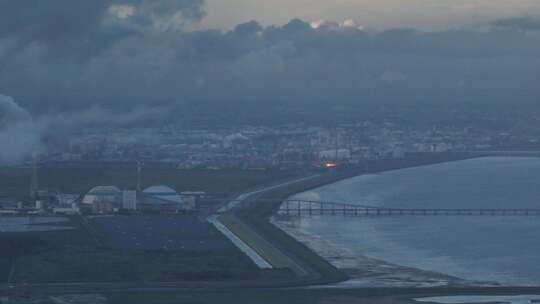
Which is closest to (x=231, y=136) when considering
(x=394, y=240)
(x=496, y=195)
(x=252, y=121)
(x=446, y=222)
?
(x=252, y=121)

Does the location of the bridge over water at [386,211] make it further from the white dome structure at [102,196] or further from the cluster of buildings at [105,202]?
the white dome structure at [102,196]

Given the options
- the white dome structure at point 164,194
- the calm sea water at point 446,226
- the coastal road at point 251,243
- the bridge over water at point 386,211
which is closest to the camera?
the coastal road at point 251,243

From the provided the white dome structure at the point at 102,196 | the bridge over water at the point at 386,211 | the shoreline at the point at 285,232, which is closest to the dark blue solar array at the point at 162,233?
the shoreline at the point at 285,232

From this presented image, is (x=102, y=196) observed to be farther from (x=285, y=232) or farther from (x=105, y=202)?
(x=285, y=232)

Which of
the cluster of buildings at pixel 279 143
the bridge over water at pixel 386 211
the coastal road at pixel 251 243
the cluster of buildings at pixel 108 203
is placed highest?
the cluster of buildings at pixel 279 143

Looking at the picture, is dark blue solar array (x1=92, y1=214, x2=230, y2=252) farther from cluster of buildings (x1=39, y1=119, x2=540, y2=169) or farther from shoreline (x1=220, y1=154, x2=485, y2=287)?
cluster of buildings (x1=39, y1=119, x2=540, y2=169)

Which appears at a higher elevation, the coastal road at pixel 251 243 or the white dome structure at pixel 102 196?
the white dome structure at pixel 102 196

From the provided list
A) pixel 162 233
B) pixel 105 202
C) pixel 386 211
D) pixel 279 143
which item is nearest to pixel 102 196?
pixel 105 202
